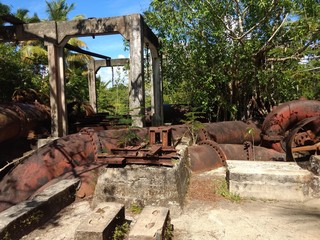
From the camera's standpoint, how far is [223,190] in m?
4.57

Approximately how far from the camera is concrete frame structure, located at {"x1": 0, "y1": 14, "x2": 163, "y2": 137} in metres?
7.70

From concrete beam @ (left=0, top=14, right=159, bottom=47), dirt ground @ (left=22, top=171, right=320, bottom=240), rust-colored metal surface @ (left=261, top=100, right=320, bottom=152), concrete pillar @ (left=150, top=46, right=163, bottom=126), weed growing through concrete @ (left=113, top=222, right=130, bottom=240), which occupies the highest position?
concrete beam @ (left=0, top=14, right=159, bottom=47)

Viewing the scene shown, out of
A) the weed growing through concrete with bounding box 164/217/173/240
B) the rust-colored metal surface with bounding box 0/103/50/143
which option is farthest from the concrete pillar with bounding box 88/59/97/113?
the weed growing through concrete with bounding box 164/217/173/240

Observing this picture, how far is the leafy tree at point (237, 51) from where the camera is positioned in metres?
8.27

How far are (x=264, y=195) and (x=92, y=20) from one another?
20.8 feet

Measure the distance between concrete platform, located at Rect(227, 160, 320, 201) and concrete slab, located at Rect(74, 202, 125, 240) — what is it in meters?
2.01

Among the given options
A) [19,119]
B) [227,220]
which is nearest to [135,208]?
[227,220]

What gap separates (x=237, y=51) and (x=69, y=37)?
4960mm

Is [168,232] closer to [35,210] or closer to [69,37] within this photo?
[35,210]

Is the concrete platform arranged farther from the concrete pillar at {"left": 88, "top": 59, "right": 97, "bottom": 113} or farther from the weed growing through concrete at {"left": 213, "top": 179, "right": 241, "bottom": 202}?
the concrete pillar at {"left": 88, "top": 59, "right": 97, "bottom": 113}

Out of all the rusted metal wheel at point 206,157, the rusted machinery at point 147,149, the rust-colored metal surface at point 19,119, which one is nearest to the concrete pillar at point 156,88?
the rusted machinery at point 147,149

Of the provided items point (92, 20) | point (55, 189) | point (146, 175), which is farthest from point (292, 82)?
point (55, 189)

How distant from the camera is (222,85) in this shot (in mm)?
9984

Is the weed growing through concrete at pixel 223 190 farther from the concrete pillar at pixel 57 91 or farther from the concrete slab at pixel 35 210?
the concrete pillar at pixel 57 91
